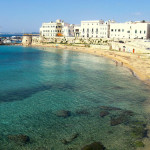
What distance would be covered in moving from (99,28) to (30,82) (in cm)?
7671

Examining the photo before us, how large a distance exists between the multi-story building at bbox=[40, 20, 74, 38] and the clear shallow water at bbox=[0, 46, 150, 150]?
87.0 metres

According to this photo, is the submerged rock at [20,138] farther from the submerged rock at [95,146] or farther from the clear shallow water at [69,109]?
the submerged rock at [95,146]

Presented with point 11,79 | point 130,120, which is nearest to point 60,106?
point 130,120

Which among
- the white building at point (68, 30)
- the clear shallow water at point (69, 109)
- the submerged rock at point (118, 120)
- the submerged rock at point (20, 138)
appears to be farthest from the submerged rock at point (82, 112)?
the white building at point (68, 30)

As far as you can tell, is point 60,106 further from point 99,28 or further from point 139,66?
point 99,28

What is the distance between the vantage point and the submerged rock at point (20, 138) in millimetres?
16812

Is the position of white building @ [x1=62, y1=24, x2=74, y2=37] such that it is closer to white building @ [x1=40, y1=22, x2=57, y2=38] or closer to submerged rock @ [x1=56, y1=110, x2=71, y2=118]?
white building @ [x1=40, y1=22, x2=57, y2=38]

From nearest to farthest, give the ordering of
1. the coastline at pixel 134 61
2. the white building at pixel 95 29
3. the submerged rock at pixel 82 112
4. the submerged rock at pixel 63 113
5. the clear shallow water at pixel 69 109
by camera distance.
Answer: the clear shallow water at pixel 69 109, the submerged rock at pixel 63 113, the submerged rock at pixel 82 112, the coastline at pixel 134 61, the white building at pixel 95 29

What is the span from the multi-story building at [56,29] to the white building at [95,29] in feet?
38.0

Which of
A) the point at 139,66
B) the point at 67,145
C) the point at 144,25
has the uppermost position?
the point at 144,25

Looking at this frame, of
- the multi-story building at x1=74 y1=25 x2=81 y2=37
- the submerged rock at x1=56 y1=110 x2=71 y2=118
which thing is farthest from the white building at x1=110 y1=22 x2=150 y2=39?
the submerged rock at x1=56 y1=110 x2=71 y2=118

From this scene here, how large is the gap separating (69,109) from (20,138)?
24.7 ft

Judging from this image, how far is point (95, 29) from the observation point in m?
108

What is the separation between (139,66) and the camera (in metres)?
47.7
